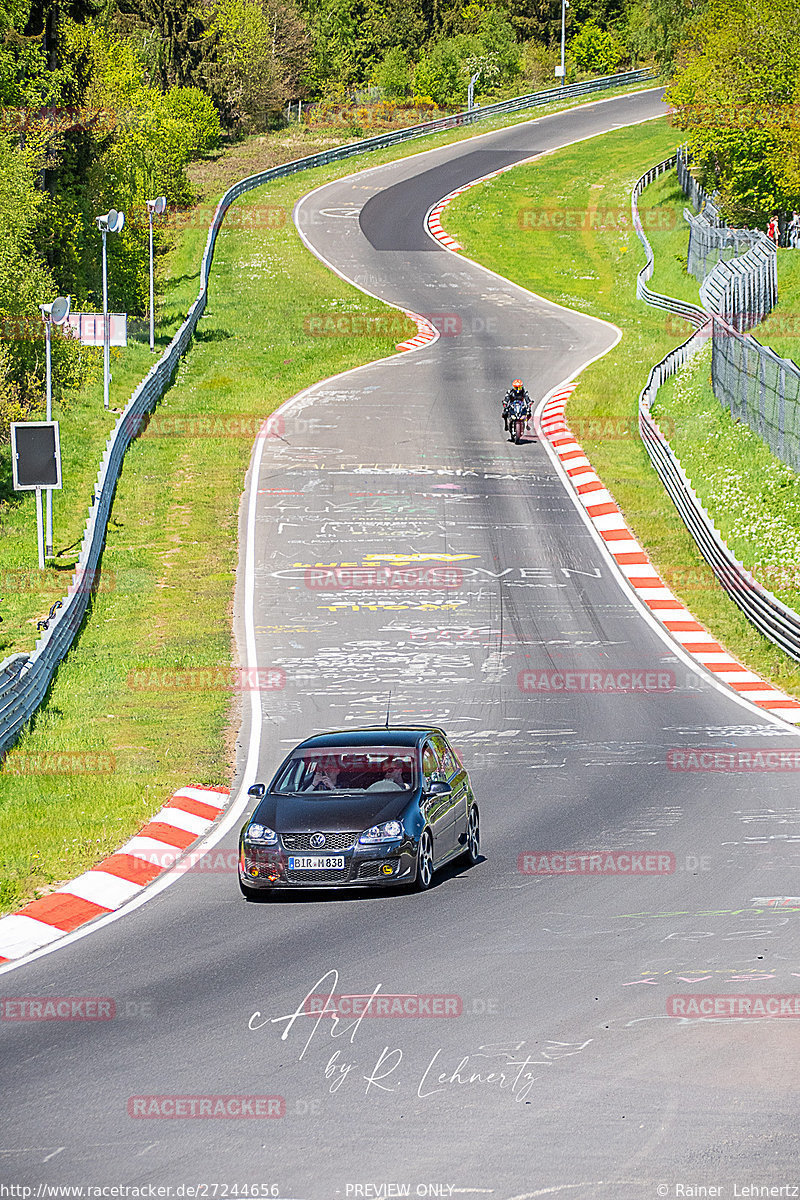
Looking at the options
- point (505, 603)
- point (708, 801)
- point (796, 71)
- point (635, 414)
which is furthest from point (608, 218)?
point (708, 801)

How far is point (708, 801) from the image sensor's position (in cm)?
1702

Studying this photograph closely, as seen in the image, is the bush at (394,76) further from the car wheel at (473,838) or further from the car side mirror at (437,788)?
the car side mirror at (437,788)

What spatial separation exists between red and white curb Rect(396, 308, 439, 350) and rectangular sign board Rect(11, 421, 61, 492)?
27.6 m

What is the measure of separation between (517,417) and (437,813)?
90.7ft

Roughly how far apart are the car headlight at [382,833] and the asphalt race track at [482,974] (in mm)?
576

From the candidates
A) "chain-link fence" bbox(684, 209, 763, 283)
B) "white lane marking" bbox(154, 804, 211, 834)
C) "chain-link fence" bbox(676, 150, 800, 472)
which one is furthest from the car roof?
"chain-link fence" bbox(684, 209, 763, 283)

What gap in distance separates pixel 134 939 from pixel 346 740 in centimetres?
345

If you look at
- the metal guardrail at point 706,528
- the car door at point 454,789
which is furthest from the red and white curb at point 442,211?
the car door at point 454,789

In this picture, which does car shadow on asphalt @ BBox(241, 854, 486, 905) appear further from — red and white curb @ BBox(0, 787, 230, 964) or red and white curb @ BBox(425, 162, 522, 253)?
red and white curb @ BBox(425, 162, 522, 253)

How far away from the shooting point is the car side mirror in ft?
46.4

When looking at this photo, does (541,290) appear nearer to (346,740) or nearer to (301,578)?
(301,578)

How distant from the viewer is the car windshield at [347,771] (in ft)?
47.4

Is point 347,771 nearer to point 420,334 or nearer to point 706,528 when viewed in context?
point 706,528

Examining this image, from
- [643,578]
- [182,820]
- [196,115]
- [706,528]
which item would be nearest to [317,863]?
[182,820]
